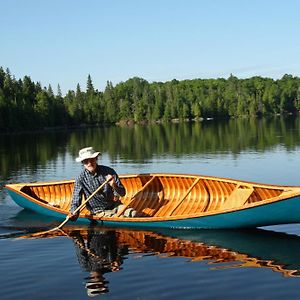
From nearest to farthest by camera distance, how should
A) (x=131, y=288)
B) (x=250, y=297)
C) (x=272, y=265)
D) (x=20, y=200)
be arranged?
(x=250, y=297) < (x=131, y=288) < (x=272, y=265) < (x=20, y=200)

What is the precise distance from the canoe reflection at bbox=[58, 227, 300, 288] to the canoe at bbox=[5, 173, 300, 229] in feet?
1.15

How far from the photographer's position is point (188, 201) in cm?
1611

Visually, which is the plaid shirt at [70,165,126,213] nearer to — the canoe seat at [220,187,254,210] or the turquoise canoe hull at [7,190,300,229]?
the turquoise canoe hull at [7,190,300,229]

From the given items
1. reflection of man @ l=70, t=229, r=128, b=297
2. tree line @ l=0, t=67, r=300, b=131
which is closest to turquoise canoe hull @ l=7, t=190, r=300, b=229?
reflection of man @ l=70, t=229, r=128, b=297

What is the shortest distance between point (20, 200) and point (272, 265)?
10281 mm

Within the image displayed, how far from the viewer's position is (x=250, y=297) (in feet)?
30.5

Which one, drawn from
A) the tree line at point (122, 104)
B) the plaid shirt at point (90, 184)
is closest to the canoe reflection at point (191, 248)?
the plaid shirt at point (90, 184)

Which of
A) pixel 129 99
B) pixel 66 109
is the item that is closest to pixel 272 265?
pixel 66 109

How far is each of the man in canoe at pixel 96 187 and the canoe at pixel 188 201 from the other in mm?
357

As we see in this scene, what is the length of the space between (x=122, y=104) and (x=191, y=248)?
537 feet

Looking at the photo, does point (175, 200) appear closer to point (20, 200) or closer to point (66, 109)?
point (20, 200)

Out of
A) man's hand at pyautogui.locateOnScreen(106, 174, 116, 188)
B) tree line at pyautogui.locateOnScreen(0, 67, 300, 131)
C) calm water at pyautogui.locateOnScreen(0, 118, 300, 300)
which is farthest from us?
tree line at pyautogui.locateOnScreen(0, 67, 300, 131)

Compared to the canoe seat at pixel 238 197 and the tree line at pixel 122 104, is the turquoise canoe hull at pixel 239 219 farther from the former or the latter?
the tree line at pixel 122 104

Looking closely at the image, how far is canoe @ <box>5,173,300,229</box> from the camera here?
12844 millimetres
